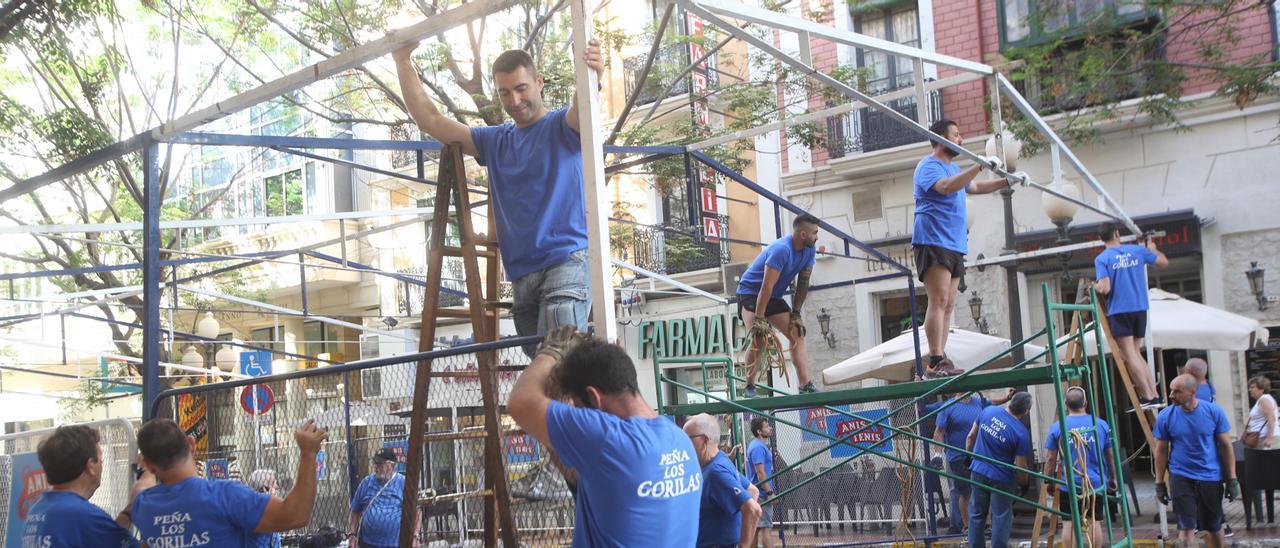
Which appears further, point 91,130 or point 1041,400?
point 1041,400

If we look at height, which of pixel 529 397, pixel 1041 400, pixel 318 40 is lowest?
pixel 1041 400

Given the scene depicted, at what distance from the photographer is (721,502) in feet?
23.4

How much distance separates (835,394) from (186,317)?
25.8 meters

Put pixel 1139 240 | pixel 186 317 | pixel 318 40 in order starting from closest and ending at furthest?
pixel 1139 240
pixel 318 40
pixel 186 317

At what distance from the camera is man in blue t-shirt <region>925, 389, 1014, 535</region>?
13039mm

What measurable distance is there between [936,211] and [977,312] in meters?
11.1

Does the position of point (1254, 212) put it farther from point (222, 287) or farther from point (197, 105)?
point (222, 287)

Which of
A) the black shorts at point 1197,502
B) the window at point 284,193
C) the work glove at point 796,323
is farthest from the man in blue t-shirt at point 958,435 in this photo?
the window at point 284,193

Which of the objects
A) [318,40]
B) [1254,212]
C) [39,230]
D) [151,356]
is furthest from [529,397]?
[1254,212]

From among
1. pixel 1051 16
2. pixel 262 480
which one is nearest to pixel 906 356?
pixel 1051 16

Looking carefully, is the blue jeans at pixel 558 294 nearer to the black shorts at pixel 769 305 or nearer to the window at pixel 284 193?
the black shorts at pixel 769 305

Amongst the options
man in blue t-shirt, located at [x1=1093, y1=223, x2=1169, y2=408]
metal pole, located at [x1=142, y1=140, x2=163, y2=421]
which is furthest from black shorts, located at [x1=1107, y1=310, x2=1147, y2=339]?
metal pole, located at [x1=142, y1=140, x2=163, y2=421]

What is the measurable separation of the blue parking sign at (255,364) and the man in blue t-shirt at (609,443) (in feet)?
64.5

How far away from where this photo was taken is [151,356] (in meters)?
6.10
